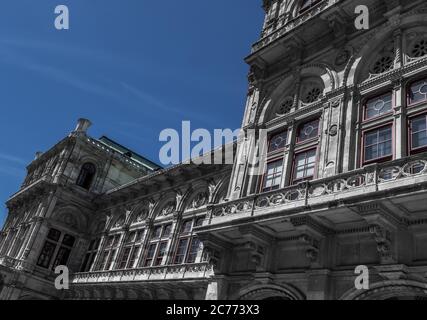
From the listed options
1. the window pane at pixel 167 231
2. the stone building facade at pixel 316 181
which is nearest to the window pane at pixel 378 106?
the stone building facade at pixel 316 181

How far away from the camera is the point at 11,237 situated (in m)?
43.9

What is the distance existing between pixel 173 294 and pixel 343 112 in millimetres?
14366

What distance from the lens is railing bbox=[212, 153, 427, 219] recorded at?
39.5ft

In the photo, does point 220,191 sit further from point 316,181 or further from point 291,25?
point 316,181

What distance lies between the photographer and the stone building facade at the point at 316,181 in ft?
40.8

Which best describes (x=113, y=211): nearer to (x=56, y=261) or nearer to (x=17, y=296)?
(x=56, y=261)

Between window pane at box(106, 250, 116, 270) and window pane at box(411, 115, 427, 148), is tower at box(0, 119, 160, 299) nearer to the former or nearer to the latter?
window pane at box(106, 250, 116, 270)

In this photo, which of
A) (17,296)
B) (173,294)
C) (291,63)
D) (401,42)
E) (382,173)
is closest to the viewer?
(382,173)

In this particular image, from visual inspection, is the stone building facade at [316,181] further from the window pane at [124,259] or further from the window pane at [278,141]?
the window pane at [124,259]

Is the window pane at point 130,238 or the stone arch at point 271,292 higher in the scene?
the window pane at point 130,238

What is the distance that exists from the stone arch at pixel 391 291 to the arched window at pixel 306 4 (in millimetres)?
14865

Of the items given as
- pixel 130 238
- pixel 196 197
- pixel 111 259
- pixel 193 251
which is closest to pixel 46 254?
pixel 111 259

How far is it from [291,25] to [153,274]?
1647cm

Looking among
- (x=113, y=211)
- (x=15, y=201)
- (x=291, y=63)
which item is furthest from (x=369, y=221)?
(x=15, y=201)
